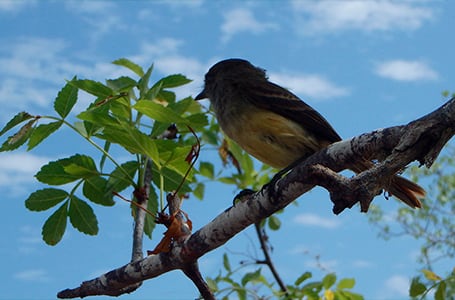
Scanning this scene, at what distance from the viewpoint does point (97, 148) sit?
3.83 meters

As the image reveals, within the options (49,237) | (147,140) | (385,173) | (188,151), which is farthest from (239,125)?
(385,173)

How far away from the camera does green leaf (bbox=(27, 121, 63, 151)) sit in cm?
360

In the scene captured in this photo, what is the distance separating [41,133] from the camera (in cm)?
363

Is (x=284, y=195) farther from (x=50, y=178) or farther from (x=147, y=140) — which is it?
(x=50, y=178)

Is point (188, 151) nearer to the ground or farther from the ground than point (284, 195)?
farther from the ground

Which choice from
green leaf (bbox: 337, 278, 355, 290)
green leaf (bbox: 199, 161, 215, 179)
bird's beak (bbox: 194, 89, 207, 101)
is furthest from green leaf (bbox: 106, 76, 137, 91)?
green leaf (bbox: 337, 278, 355, 290)

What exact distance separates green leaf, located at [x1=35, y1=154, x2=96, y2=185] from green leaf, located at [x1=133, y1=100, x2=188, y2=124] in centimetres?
70

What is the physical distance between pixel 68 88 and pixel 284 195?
4.67 ft

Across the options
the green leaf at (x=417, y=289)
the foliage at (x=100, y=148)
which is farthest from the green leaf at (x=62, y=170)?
the green leaf at (x=417, y=289)

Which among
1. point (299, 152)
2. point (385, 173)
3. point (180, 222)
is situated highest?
point (299, 152)

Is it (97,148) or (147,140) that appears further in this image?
(97,148)

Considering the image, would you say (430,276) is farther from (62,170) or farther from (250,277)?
(62,170)

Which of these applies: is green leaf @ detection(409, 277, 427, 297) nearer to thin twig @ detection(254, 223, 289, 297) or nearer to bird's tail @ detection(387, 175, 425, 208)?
bird's tail @ detection(387, 175, 425, 208)

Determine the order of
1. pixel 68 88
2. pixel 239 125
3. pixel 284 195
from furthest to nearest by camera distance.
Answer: pixel 239 125
pixel 68 88
pixel 284 195
